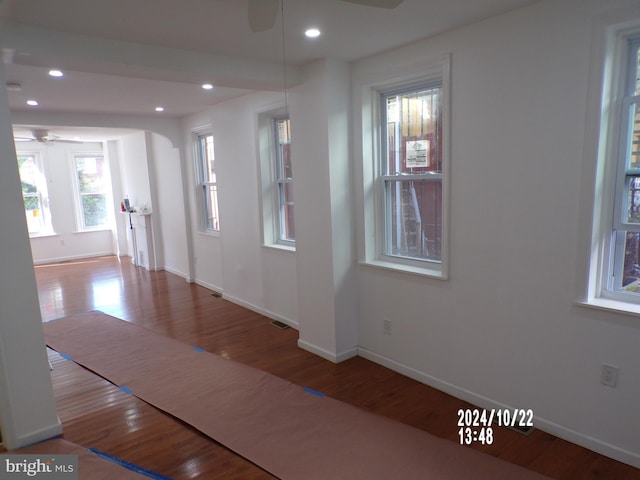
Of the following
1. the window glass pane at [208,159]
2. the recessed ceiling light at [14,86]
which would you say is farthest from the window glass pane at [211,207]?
the recessed ceiling light at [14,86]

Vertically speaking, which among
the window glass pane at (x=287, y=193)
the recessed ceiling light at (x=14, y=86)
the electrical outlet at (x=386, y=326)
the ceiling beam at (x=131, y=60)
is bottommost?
the electrical outlet at (x=386, y=326)

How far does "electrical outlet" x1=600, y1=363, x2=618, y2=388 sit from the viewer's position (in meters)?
2.27

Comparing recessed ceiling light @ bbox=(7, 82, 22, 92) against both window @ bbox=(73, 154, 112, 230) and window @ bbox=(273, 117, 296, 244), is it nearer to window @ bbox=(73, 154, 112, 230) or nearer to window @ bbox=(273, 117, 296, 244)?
window @ bbox=(273, 117, 296, 244)

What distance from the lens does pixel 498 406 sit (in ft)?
9.20

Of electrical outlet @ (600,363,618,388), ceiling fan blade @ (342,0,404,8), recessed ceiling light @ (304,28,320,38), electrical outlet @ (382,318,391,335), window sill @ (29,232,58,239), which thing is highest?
recessed ceiling light @ (304,28,320,38)

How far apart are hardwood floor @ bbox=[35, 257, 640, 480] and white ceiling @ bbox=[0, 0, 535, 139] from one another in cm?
235

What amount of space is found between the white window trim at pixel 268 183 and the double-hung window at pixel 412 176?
55.0 inches

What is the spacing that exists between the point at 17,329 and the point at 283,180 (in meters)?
2.81

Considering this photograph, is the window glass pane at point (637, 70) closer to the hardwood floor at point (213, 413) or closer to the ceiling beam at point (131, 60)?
the hardwood floor at point (213, 413)

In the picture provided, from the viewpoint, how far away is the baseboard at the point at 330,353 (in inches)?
145

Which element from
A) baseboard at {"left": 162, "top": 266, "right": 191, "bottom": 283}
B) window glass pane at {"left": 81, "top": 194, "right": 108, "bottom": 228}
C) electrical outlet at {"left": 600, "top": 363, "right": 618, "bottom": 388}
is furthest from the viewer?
window glass pane at {"left": 81, "top": 194, "right": 108, "bottom": 228}

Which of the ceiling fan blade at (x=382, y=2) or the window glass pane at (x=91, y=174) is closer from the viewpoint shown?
the ceiling fan blade at (x=382, y=2)

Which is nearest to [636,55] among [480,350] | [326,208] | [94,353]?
[480,350]

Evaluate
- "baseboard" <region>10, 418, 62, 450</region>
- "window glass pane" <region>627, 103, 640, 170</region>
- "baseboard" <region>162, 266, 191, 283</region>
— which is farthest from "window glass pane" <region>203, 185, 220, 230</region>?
"window glass pane" <region>627, 103, 640, 170</region>
